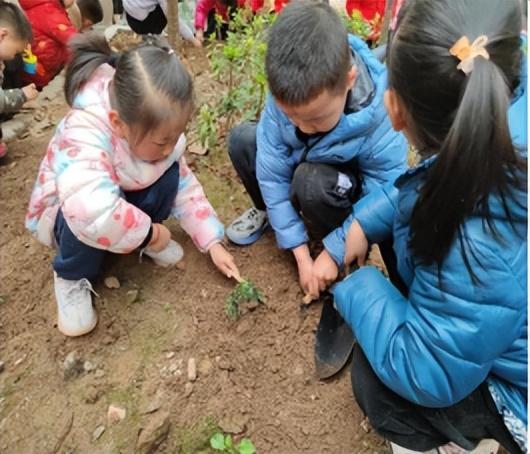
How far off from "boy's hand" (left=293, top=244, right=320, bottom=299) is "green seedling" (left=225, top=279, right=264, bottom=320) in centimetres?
17

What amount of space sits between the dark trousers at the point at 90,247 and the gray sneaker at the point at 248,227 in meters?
0.29

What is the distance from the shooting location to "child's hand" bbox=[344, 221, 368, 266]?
1896 mm

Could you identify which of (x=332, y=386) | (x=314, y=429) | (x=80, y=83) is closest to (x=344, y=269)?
(x=332, y=386)

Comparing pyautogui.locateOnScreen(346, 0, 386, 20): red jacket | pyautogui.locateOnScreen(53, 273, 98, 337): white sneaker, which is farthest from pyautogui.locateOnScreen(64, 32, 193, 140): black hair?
pyautogui.locateOnScreen(346, 0, 386, 20): red jacket

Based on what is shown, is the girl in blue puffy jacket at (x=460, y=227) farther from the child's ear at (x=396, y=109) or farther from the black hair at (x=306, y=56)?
the black hair at (x=306, y=56)

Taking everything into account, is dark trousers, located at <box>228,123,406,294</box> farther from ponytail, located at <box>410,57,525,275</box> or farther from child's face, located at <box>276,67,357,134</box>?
ponytail, located at <box>410,57,525,275</box>

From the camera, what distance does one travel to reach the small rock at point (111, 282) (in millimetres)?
2240

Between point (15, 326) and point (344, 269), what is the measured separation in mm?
1182

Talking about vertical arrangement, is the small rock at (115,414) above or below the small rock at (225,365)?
below

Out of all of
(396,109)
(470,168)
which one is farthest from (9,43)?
(470,168)

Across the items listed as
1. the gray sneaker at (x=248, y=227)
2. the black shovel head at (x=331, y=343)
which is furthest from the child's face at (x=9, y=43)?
the black shovel head at (x=331, y=343)

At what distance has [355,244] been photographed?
6.28 feet

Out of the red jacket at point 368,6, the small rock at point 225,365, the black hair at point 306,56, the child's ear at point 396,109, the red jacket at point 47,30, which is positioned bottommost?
the red jacket at point 47,30

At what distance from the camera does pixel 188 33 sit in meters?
4.52
